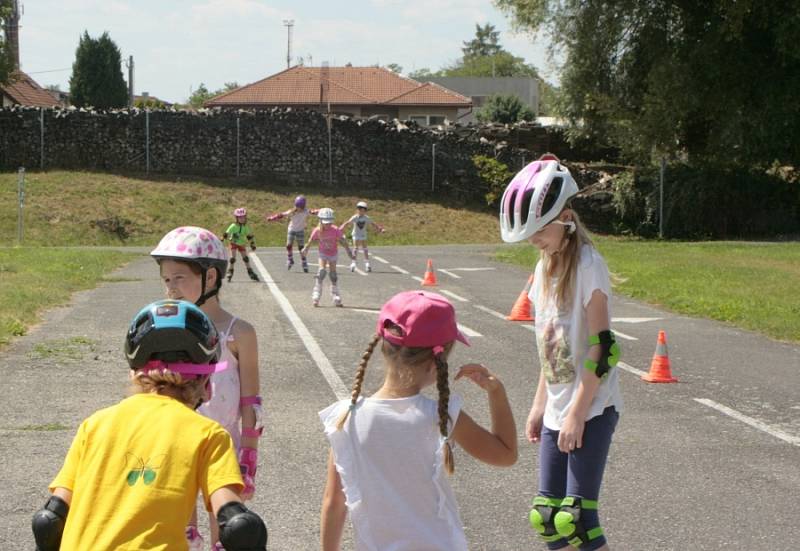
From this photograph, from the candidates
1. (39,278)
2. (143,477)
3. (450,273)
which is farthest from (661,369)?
(39,278)

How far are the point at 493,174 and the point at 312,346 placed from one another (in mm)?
34855

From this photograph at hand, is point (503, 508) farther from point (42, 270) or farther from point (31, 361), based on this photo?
point (42, 270)

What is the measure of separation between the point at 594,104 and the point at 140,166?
61.5 feet

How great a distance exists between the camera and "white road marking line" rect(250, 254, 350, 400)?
34.6ft

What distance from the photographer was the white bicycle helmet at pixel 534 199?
→ 452cm

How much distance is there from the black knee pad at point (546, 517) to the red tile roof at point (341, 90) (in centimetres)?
6797

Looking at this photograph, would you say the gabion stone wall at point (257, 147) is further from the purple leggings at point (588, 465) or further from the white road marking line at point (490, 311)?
the purple leggings at point (588, 465)

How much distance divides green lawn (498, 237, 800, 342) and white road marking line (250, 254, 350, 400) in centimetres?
413

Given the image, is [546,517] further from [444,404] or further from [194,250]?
[194,250]

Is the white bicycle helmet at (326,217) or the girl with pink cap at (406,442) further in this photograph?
the white bicycle helmet at (326,217)

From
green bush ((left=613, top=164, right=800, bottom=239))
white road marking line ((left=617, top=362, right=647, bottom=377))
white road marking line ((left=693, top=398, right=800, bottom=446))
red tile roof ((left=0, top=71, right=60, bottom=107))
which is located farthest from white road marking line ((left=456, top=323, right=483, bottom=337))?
red tile roof ((left=0, top=71, right=60, bottom=107))

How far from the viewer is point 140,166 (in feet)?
156

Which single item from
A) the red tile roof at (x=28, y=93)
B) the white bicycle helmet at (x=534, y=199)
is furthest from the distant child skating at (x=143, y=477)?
the red tile roof at (x=28, y=93)

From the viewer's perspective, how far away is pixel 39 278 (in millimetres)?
21344
